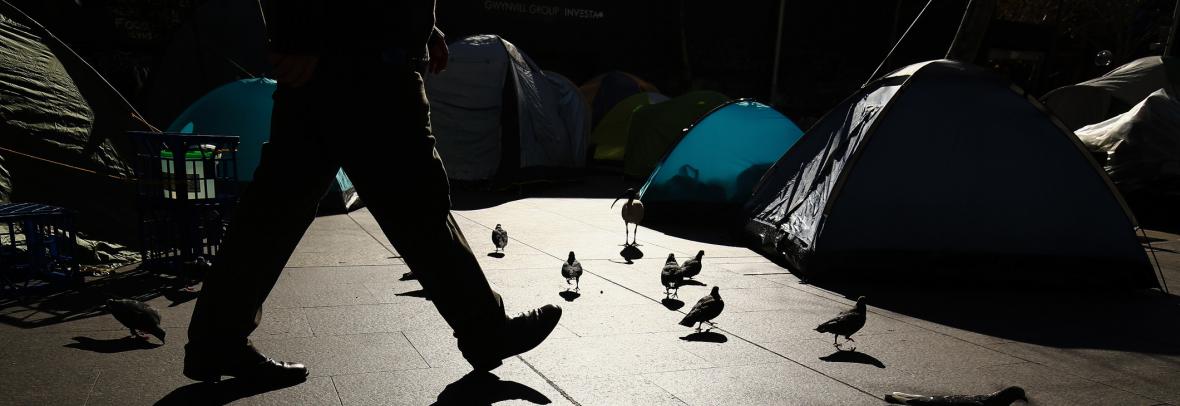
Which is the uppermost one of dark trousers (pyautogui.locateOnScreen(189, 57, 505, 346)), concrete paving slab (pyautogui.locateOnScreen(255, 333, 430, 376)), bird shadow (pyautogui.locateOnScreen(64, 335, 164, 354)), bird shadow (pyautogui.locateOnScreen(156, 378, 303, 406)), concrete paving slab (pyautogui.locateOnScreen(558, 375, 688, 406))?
dark trousers (pyautogui.locateOnScreen(189, 57, 505, 346))

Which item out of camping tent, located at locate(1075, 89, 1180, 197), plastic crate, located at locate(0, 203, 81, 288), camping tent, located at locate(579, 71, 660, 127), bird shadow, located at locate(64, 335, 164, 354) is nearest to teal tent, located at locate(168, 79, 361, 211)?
plastic crate, located at locate(0, 203, 81, 288)

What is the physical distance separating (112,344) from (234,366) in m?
1.38

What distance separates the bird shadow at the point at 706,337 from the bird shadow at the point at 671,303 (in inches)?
29.0

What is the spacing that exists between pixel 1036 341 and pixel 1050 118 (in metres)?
2.81

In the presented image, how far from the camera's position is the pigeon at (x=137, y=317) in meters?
4.36

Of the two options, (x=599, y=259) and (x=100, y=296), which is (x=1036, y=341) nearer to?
(x=599, y=259)

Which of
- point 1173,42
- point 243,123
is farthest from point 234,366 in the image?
point 1173,42

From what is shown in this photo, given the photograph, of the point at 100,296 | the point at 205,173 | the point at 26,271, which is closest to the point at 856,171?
the point at 205,173

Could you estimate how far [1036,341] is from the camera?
5.30 metres

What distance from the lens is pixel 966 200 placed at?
7.16 metres

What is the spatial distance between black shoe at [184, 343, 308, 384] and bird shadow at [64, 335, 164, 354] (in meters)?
1.03

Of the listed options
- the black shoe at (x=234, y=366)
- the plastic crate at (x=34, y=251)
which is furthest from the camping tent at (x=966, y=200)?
the plastic crate at (x=34, y=251)

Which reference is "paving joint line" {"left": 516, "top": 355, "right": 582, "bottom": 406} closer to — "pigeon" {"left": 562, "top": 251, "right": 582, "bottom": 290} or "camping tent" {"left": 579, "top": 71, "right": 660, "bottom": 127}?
"pigeon" {"left": 562, "top": 251, "right": 582, "bottom": 290}

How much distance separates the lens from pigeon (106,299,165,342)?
4359mm
